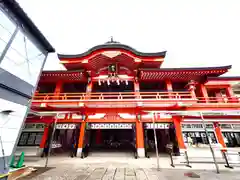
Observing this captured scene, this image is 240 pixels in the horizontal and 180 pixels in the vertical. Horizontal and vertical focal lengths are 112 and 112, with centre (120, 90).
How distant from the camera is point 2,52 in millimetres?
3699

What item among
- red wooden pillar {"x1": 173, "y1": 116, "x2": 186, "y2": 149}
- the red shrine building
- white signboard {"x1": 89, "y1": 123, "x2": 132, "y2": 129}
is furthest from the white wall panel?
red wooden pillar {"x1": 173, "y1": 116, "x2": 186, "y2": 149}

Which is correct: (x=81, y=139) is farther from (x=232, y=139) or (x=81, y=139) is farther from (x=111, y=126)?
(x=232, y=139)

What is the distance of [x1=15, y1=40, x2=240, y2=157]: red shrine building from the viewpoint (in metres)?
10.1

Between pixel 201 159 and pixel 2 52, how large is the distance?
13.0 metres

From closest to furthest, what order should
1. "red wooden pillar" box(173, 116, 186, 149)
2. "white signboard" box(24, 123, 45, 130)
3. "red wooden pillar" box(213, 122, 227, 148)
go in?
"red wooden pillar" box(173, 116, 186, 149), "red wooden pillar" box(213, 122, 227, 148), "white signboard" box(24, 123, 45, 130)

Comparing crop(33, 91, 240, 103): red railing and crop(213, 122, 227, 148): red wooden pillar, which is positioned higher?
crop(33, 91, 240, 103): red railing

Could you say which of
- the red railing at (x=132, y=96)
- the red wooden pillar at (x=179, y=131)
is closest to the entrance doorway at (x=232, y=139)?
the red railing at (x=132, y=96)

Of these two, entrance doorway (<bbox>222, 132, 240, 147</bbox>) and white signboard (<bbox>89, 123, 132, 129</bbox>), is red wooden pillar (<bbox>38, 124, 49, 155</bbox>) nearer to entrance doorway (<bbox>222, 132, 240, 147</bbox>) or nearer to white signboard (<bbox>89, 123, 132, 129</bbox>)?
white signboard (<bbox>89, 123, 132, 129</bbox>)

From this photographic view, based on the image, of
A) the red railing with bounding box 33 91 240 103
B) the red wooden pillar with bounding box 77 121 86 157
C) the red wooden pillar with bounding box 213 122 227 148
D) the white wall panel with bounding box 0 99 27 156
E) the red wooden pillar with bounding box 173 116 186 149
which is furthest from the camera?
the red wooden pillar with bounding box 213 122 227 148

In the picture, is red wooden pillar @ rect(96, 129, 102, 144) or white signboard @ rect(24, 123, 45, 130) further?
red wooden pillar @ rect(96, 129, 102, 144)

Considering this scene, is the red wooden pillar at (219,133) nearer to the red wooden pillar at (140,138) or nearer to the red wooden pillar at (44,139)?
the red wooden pillar at (140,138)

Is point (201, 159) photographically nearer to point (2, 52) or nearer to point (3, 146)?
point (3, 146)

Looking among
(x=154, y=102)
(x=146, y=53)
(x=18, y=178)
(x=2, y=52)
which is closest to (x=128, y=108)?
(x=154, y=102)

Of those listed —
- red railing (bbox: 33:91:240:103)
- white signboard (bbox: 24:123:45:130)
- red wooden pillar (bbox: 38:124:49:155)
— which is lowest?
red wooden pillar (bbox: 38:124:49:155)
